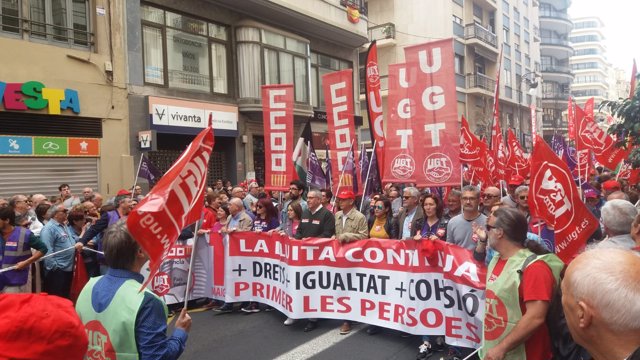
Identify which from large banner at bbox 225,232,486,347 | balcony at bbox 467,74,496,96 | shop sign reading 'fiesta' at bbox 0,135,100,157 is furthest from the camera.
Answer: balcony at bbox 467,74,496,96

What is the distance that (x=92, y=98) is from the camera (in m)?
13.5

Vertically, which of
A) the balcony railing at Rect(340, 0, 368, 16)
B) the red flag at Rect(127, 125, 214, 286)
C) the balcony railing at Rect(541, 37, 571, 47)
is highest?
the balcony railing at Rect(541, 37, 571, 47)

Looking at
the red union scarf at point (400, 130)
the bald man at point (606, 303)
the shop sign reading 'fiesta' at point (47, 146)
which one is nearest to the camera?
the bald man at point (606, 303)

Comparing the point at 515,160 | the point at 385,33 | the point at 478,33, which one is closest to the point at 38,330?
the point at 515,160

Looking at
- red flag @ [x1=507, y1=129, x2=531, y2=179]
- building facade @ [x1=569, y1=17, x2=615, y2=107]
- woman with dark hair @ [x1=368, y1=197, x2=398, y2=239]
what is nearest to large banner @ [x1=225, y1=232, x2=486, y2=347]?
woman with dark hair @ [x1=368, y1=197, x2=398, y2=239]

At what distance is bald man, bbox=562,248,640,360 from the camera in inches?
58.1

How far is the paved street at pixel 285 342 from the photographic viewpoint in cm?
513

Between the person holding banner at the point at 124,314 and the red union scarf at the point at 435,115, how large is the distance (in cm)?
482

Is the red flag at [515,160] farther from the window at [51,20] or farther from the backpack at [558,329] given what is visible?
the window at [51,20]

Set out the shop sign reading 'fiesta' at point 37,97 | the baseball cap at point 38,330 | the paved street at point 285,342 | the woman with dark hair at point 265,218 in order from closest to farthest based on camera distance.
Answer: the baseball cap at point 38,330, the paved street at point 285,342, the woman with dark hair at point 265,218, the shop sign reading 'fiesta' at point 37,97

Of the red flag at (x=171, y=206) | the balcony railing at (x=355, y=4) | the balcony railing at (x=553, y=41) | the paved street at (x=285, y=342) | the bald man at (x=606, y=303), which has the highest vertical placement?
the balcony railing at (x=553, y=41)

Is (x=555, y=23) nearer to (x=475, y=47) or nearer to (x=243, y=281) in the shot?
(x=475, y=47)

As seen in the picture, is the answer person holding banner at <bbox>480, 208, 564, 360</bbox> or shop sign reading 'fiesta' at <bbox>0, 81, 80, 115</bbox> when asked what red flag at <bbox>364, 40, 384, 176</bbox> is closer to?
person holding banner at <bbox>480, 208, 564, 360</bbox>

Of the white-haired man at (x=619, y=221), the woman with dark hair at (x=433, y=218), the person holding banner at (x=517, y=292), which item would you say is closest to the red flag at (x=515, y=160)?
the woman with dark hair at (x=433, y=218)
